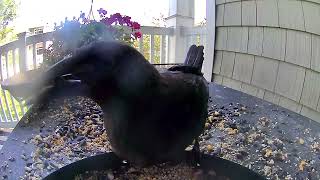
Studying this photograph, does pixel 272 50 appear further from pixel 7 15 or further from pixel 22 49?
pixel 7 15

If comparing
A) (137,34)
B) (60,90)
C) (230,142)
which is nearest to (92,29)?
(137,34)

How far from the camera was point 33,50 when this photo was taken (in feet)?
6.93

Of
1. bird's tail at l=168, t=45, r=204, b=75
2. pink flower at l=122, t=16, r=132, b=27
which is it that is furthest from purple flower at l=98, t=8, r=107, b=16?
bird's tail at l=168, t=45, r=204, b=75

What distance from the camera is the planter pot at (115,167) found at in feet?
1.85

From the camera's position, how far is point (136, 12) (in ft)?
6.71

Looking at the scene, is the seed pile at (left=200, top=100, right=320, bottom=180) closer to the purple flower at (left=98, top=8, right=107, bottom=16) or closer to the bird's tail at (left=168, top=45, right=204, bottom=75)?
the bird's tail at (left=168, top=45, right=204, bottom=75)

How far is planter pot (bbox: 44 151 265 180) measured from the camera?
56cm

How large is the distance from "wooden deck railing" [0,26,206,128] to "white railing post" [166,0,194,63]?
0.02 m

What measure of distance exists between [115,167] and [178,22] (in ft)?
2.92

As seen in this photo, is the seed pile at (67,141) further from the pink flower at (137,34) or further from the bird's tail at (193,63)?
the pink flower at (137,34)

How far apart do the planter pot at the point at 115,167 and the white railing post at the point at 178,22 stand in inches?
27.4

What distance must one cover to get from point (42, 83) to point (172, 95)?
0.56 ft

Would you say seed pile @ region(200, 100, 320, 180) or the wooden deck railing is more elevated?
the wooden deck railing

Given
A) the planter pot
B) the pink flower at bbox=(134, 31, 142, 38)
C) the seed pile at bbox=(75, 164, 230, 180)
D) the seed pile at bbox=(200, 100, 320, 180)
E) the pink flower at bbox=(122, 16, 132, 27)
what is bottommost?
the seed pile at bbox=(200, 100, 320, 180)
